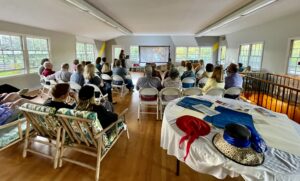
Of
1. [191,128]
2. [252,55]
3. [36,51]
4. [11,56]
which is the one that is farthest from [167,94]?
[252,55]

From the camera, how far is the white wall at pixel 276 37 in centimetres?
544

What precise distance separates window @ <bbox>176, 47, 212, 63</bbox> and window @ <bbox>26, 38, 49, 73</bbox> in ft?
29.2

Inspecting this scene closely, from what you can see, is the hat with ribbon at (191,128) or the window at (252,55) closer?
the hat with ribbon at (191,128)

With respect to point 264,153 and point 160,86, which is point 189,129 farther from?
point 160,86

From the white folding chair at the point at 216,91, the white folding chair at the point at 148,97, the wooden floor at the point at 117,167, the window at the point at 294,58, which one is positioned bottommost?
the wooden floor at the point at 117,167

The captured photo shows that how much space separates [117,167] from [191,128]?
119 centimetres

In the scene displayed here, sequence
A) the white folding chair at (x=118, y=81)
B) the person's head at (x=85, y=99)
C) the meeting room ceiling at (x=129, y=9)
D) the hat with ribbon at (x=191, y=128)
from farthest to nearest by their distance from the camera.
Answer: the white folding chair at (x=118, y=81) < the meeting room ceiling at (x=129, y=9) < the person's head at (x=85, y=99) < the hat with ribbon at (x=191, y=128)

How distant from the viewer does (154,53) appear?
13.2m

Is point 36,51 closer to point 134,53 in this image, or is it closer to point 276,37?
point 134,53

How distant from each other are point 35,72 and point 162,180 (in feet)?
21.3

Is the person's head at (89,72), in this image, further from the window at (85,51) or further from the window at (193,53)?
the window at (193,53)

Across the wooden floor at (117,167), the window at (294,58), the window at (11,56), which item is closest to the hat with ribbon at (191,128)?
the wooden floor at (117,167)

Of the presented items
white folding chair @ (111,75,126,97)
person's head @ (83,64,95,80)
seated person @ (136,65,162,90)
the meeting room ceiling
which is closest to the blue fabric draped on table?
seated person @ (136,65,162,90)

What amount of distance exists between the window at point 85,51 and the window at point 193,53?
19.9 ft
